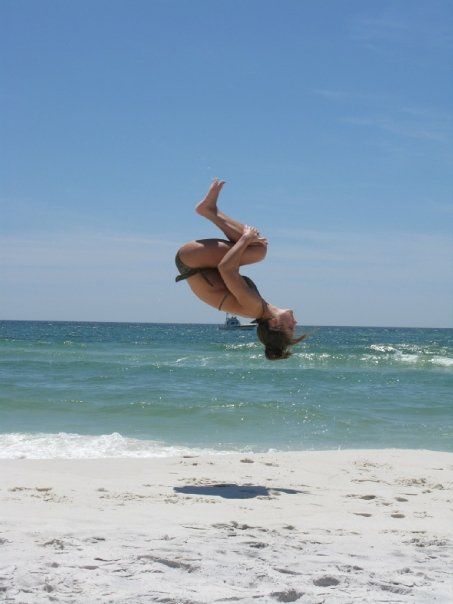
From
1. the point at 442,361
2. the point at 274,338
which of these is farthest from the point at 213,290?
the point at 442,361

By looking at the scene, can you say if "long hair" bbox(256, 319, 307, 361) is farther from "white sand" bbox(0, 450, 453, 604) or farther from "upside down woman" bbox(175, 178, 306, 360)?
"white sand" bbox(0, 450, 453, 604)

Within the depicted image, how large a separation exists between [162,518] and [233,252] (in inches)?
79.7

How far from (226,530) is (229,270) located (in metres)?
1.87

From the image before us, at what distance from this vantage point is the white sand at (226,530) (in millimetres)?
4055

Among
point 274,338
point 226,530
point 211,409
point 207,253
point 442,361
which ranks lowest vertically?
point 211,409

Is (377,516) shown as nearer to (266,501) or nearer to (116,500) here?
(266,501)

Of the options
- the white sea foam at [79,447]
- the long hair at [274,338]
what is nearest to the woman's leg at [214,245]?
the long hair at [274,338]

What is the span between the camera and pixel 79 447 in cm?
1026

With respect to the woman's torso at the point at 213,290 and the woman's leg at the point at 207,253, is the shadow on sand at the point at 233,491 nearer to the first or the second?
the woman's torso at the point at 213,290

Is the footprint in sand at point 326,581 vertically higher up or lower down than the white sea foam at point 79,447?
higher up

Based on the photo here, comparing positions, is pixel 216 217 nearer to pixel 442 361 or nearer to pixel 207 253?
pixel 207 253

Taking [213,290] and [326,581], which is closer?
[326,581]

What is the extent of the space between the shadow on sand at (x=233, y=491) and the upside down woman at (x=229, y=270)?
1462 mm

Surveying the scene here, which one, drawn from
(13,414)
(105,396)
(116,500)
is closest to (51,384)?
(105,396)
